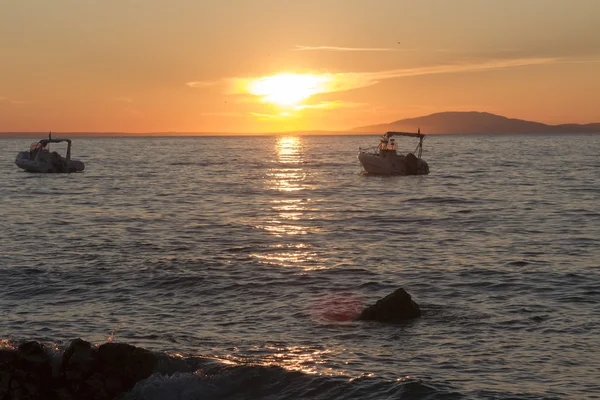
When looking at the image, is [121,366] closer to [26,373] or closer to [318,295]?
[26,373]

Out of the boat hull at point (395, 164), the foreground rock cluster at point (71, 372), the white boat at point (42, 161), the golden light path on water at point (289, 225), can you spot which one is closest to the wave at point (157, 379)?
the foreground rock cluster at point (71, 372)

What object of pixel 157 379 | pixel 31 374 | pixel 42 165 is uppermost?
pixel 42 165

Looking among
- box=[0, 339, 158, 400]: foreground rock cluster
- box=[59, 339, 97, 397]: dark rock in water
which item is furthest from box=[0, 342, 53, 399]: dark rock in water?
box=[59, 339, 97, 397]: dark rock in water

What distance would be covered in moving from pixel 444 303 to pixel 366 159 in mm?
63072

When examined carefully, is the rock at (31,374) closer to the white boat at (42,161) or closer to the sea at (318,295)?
the sea at (318,295)

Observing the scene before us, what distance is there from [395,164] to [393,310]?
62.3 meters

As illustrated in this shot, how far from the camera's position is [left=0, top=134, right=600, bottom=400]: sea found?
1526 cm

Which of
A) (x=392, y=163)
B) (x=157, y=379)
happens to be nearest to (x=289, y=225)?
(x=157, y=379)

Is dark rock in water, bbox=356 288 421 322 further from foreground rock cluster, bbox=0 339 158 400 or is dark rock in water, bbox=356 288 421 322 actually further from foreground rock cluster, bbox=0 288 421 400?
foreground rock cluster, bbox=0 339 158 400

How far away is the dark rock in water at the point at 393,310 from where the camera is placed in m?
19.8

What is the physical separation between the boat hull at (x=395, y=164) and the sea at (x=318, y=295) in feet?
102

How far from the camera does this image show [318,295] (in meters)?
23.0

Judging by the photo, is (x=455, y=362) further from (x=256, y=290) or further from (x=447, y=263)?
(x=447, y=263)

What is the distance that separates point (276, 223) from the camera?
141 feet
